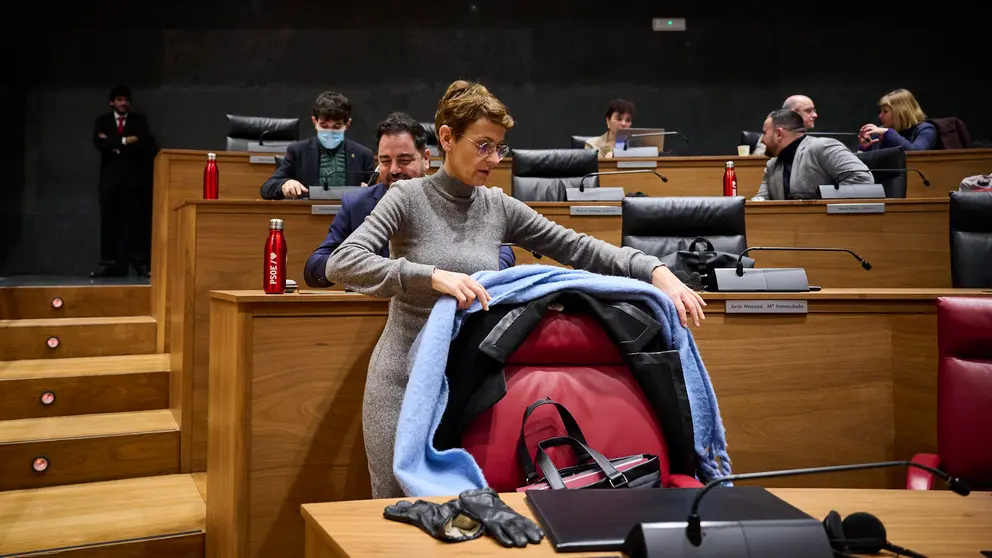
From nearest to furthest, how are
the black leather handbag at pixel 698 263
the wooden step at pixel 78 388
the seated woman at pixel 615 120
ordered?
the black leather handbag at pixel 698 263, the wooden step at pixel 78 388, the seated woman at pixel 615 120

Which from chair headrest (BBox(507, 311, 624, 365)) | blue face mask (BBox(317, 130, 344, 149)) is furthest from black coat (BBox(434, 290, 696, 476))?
blue face mask (BBox(317, 130, 344, 149))

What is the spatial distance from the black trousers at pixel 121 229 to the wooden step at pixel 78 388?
2890 millimetres

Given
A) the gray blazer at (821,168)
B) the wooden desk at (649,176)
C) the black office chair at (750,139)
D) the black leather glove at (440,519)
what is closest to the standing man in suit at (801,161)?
the gray blazer at (821,168)

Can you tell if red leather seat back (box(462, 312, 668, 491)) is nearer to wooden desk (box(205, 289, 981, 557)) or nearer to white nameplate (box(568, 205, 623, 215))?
wooden desk (box(205, 289, 981, 557))

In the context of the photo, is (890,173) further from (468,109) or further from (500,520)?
(500,520)

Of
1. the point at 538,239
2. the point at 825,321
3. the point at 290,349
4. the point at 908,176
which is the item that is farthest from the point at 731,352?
the point at 908,176

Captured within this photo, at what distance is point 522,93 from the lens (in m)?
6.94

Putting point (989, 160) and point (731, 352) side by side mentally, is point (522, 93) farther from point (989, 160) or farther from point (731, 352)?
point (731, 352)

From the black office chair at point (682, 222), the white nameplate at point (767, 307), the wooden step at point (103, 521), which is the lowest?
the wooden step at point (103, 521)

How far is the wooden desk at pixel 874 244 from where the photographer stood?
127 inches

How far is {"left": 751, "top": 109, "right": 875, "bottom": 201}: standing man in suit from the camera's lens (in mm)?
3756

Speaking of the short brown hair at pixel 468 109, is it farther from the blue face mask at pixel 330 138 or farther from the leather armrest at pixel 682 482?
the blue face mask at pixel 330 138

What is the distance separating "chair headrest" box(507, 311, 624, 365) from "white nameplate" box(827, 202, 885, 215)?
7.41ft

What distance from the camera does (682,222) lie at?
A: 2953 millimetres
